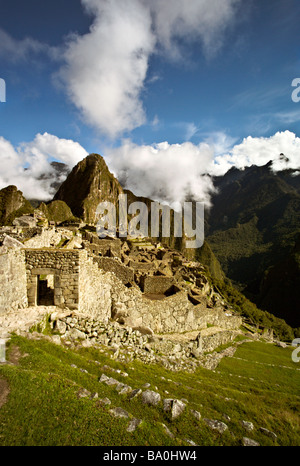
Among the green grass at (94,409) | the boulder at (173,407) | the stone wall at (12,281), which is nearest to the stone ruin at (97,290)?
the stone wall at (12,281)

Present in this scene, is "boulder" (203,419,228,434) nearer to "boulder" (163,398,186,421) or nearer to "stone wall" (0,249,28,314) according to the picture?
"boulder" (163,398,186,421)

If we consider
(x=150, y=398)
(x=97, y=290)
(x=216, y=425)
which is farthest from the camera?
(x=97, y=290)

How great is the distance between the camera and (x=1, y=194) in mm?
74938

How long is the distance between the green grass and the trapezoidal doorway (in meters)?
4.64

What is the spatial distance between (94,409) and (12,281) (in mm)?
6575

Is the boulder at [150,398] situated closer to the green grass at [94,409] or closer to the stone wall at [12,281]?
the green grass at [94,409]

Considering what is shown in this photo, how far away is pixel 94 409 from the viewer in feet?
16.0

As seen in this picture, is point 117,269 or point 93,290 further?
point 117,269

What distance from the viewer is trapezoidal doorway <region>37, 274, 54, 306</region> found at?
38.4ft

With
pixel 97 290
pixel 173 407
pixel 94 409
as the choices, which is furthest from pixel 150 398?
pixel 97 290

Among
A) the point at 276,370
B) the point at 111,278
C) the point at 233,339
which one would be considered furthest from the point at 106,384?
the point at 233,339

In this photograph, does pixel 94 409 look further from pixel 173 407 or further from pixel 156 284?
pixel 156 284

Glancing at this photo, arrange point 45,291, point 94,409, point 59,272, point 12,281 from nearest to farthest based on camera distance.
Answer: point 94,409 < point 12,281 < point 59,272 < point 45,291
